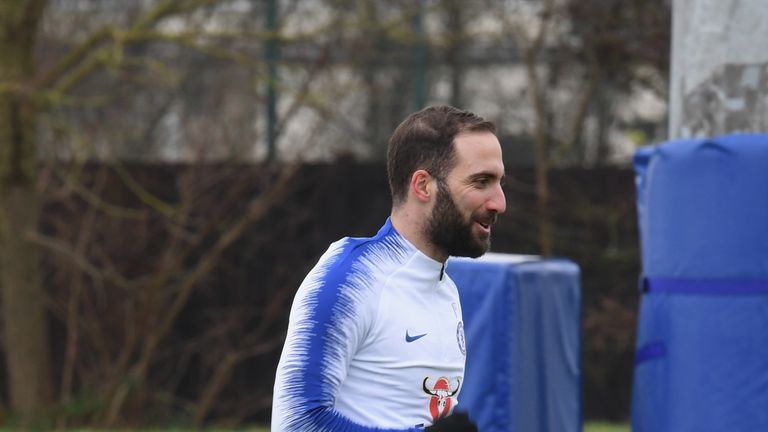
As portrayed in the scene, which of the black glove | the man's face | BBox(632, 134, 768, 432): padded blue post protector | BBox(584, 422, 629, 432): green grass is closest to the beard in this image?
the man's face

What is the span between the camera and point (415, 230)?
314 cm

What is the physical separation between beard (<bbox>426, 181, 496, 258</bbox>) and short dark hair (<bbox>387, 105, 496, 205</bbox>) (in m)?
0.06

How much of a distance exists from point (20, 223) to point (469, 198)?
896 centimetres

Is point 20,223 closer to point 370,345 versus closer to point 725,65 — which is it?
point 725,65

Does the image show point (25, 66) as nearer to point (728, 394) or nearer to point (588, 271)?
point (588, 271)

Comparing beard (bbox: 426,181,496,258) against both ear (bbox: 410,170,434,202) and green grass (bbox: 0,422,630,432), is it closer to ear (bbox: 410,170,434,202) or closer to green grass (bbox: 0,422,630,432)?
ear (bbox: 410,170,434,202)

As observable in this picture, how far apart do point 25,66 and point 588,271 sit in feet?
18.2

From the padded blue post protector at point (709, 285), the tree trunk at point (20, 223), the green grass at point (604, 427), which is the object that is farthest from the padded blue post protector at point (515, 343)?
the tree trunk at point (20, 223)

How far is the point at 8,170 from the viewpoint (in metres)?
11.2

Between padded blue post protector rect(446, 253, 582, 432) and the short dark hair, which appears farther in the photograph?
padded blue post protector rect(446, 253, 582, 432)

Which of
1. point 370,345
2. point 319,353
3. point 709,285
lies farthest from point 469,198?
point 709,285

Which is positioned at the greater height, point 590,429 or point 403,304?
point 403,304

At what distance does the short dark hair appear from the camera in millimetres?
3084

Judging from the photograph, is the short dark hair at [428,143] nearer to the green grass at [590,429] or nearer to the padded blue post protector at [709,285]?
the padded blue post protector at [709,285]
